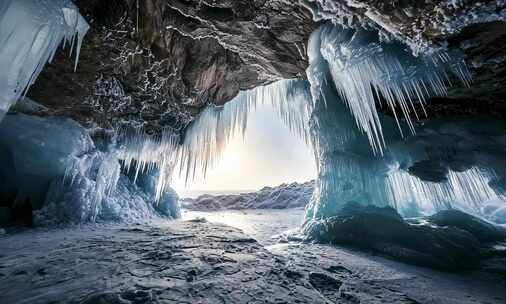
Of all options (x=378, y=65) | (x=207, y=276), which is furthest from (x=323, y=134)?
(x=207, y=276)

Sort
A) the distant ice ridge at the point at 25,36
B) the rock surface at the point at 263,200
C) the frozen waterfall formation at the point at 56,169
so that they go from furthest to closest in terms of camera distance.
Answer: the rock surface at the point at 263,200 → the frozen waterfall formation at the point at 56,169 → the distant ice ridge at the point at 25,36

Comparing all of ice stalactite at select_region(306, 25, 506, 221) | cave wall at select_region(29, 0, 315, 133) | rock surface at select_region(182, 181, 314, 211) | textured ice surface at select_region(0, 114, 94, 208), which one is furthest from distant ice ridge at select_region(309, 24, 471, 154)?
rock surface at select_region(182, 181, 314, 211)

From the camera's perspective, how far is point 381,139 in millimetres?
7633

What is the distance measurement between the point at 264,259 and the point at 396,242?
3.34 meters

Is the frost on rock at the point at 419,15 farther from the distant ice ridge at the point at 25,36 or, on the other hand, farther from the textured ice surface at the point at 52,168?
the textured ice surface at the point at 52,168

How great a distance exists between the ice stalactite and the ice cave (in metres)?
0.04

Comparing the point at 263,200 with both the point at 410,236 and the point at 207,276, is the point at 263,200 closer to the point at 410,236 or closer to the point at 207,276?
the point at 410,236

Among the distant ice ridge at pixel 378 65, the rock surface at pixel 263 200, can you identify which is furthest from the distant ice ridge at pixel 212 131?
the rock surface at pixel 263 200

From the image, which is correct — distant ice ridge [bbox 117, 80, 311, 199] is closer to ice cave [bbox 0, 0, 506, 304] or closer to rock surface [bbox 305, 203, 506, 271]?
ice cave [bbox 0, 0, 506, 304]

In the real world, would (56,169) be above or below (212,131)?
below

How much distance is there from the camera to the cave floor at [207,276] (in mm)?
2258

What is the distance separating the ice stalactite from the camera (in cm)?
452

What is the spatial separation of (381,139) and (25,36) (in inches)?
350

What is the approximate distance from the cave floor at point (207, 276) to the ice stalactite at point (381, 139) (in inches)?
108
